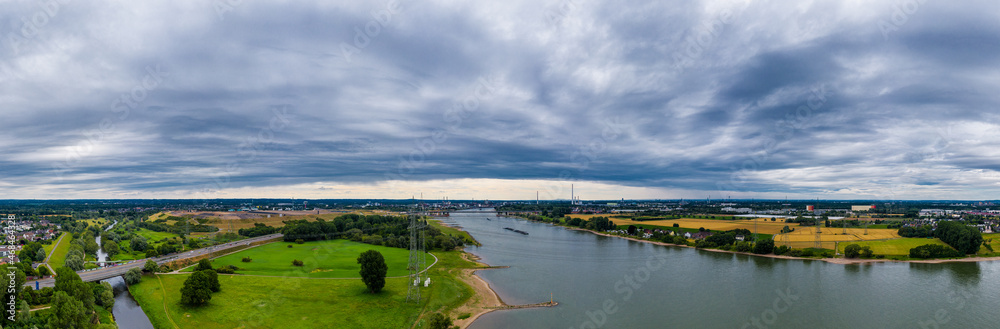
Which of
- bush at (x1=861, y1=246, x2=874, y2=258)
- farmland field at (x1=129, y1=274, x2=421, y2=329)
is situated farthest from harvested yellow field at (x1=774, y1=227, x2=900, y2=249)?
farmland field at (x1=129, y1=274, x2=421, y2=329)

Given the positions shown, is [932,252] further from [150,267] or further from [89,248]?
[89,248]

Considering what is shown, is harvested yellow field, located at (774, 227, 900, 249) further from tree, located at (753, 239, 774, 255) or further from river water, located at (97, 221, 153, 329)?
river water, located at (97, 221, 153, 329)

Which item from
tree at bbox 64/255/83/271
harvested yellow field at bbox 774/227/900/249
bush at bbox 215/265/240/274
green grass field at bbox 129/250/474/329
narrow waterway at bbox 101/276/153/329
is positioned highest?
tree at bbox 64/255/83/271

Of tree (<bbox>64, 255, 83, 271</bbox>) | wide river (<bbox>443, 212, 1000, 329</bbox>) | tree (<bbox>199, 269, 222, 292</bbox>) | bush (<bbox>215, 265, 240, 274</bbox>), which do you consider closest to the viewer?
wide river (<bbox>443, 212, 1000, 329</bbox>)

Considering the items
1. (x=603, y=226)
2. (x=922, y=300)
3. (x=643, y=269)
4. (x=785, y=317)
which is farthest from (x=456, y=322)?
(x=603, y=226)

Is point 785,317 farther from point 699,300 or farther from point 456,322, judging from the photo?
point 456,322

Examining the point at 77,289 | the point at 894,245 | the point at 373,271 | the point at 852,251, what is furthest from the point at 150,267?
the point at 894,245

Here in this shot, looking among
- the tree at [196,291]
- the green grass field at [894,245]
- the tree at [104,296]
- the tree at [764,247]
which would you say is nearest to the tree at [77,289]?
the tree at [104,296]
